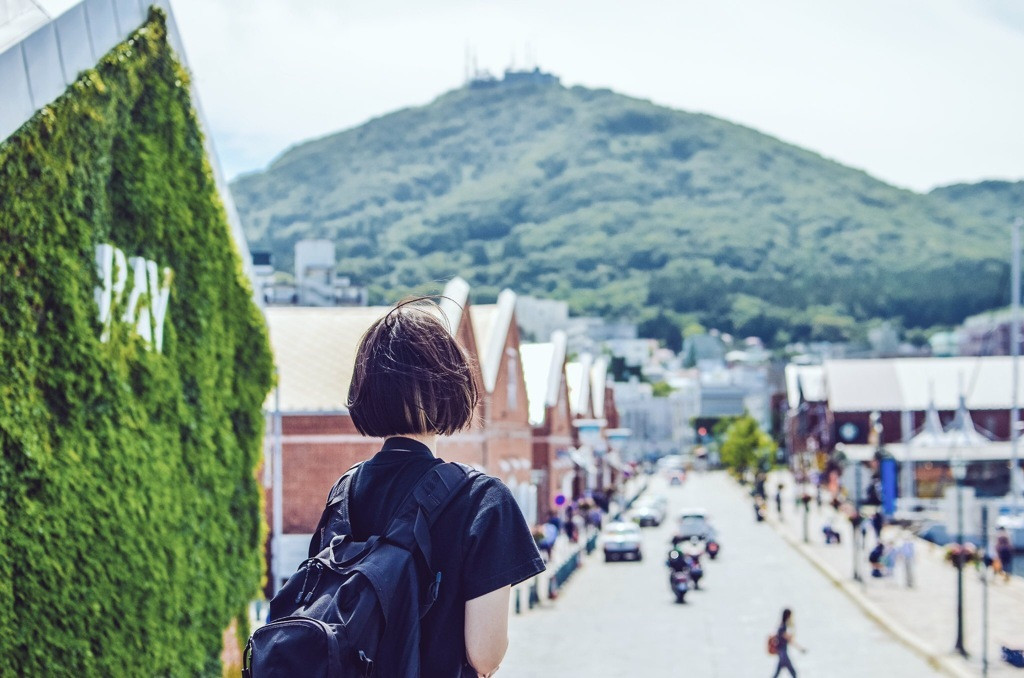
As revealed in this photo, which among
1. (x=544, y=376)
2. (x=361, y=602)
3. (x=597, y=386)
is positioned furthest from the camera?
(x=597, y=386)

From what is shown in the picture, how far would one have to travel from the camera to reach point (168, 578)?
11312 mm

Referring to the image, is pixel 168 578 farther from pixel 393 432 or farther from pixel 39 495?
pixel 393 432

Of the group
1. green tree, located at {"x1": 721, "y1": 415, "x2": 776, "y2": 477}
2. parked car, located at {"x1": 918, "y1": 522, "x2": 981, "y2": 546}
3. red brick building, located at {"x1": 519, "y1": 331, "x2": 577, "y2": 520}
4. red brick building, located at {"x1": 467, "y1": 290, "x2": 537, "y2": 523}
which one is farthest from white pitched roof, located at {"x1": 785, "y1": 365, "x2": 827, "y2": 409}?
red brick building, located at {"x1": 467, "y1": 290, "x2": 537, "y2": 523}

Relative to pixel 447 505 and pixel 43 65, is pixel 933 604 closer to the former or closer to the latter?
pixel 43 65

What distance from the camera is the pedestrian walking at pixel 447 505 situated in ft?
10.1

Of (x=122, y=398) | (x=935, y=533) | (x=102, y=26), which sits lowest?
(x=935, y=533)

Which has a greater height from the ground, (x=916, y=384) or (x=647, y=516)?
(x=916, y=384)

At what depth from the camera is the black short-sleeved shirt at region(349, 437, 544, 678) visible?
120 inches

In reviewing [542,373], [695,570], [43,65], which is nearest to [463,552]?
[43,65]

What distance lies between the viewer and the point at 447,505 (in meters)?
3.08

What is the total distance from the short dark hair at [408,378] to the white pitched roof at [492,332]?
29.6 meters

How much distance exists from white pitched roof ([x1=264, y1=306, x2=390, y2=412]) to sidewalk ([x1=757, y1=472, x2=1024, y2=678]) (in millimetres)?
11873

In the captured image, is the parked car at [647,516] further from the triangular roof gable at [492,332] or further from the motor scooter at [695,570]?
the motor scooter at [695,570]

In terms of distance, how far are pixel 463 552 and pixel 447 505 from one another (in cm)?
13
